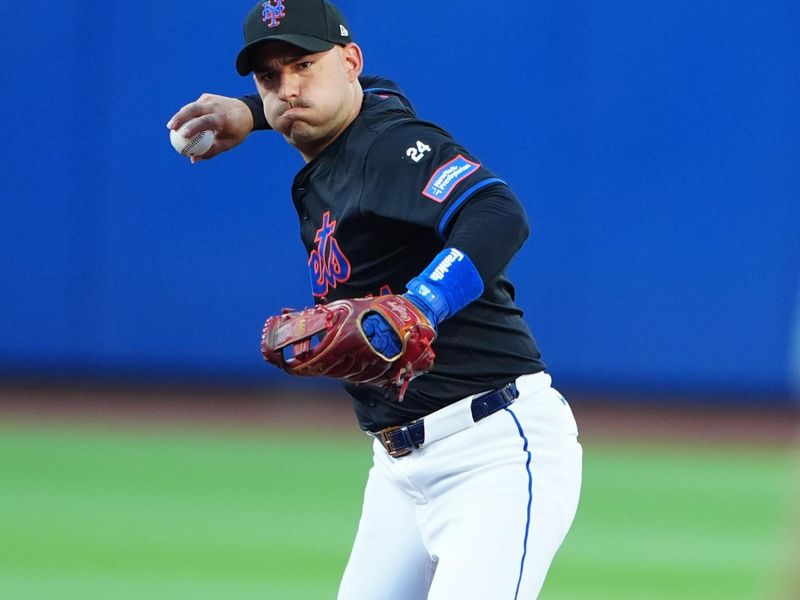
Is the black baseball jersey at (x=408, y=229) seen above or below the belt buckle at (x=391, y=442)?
above

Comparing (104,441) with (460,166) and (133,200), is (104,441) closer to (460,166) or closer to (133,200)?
(133,200)

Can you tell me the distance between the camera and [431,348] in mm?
2904

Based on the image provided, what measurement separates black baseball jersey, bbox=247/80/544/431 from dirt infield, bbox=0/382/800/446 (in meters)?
5.64

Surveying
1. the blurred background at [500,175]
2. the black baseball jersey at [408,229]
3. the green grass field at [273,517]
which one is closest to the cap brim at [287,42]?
the black baseball jersey at [408,229]

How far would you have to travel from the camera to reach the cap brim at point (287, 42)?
3.04 m

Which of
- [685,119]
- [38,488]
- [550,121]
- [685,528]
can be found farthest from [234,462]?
[685,119]

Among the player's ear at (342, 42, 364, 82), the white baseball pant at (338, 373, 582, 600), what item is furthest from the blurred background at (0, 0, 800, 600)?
the player's ear at (342, 42, 364, 82)

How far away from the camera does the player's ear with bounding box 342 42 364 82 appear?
3.27 metres

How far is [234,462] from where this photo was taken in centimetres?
784

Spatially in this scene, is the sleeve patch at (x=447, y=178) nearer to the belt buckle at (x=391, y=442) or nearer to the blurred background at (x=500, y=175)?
the belt buckle at (x=391, y=442)

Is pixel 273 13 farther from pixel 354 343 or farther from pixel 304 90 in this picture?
pixel 354 343

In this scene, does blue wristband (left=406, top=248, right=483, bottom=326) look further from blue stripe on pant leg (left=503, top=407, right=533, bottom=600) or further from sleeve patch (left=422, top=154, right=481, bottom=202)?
blue stripe on pant leg (left=503, top=407, right=533, bottom=600)

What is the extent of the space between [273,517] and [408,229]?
3.96 meters

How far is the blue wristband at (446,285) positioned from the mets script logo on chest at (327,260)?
1.67ft
